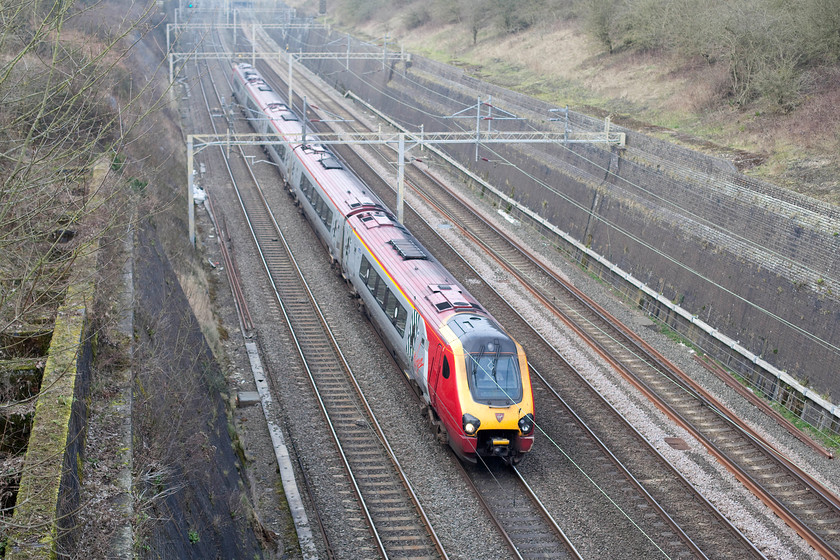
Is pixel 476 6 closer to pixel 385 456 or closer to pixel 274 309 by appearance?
pixel 274 309

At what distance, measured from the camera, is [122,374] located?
40.6ft

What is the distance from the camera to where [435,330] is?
1580cm

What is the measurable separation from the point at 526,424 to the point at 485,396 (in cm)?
94

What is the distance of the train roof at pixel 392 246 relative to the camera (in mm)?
16766

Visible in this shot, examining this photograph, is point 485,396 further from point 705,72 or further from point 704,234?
point 705,72

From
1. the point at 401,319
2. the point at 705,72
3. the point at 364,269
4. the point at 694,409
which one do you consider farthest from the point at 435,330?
the point at 705,72

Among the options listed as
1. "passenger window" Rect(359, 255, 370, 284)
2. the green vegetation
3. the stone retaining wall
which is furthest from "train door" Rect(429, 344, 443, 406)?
the green vegetation

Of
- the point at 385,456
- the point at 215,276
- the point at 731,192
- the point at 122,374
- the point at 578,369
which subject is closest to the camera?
the point at 122,374

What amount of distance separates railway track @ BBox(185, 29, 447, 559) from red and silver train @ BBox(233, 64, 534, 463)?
1.32m

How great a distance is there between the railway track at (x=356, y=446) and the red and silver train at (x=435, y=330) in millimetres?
1323

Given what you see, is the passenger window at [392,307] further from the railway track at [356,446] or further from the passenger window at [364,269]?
the passenger window at [364,269]

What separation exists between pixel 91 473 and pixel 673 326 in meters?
17.9

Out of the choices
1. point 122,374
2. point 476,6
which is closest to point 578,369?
point 122,374

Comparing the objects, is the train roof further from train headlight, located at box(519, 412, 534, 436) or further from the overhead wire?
the overhead wire
